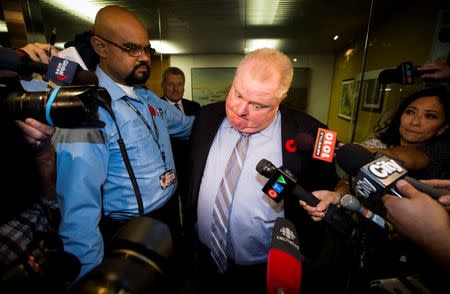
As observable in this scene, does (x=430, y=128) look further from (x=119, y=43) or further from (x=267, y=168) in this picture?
(x=119, y=43)

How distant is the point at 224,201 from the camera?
116 centimetres

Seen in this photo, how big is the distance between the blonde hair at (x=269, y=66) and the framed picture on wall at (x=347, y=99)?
349cm

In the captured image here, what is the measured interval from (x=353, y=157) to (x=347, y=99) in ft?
13.3

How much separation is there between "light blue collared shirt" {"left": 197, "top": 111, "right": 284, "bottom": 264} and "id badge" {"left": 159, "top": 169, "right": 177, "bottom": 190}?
0.66ft

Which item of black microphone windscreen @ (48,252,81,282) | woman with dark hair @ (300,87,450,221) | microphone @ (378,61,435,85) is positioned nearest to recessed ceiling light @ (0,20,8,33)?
black microphone windscreen @ (48,252,81,282)

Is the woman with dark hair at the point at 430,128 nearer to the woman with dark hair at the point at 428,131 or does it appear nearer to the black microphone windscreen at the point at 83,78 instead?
the woman with dark hair at the point at 428,131

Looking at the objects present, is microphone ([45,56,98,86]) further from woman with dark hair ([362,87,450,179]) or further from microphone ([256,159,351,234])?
woman with dark hair ([362,87,450,179])

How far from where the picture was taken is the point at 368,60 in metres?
3.54

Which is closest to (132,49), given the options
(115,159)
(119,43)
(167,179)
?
(119,43)

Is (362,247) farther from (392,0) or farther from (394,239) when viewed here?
(392,0)

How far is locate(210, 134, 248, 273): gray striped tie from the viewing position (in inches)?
45.5

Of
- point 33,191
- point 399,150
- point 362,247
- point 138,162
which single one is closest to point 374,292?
point 362,247

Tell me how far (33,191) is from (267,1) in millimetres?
3199

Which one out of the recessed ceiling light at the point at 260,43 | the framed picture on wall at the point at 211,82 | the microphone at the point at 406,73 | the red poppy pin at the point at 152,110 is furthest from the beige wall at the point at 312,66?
the red poppy pin at the point at 152,110
